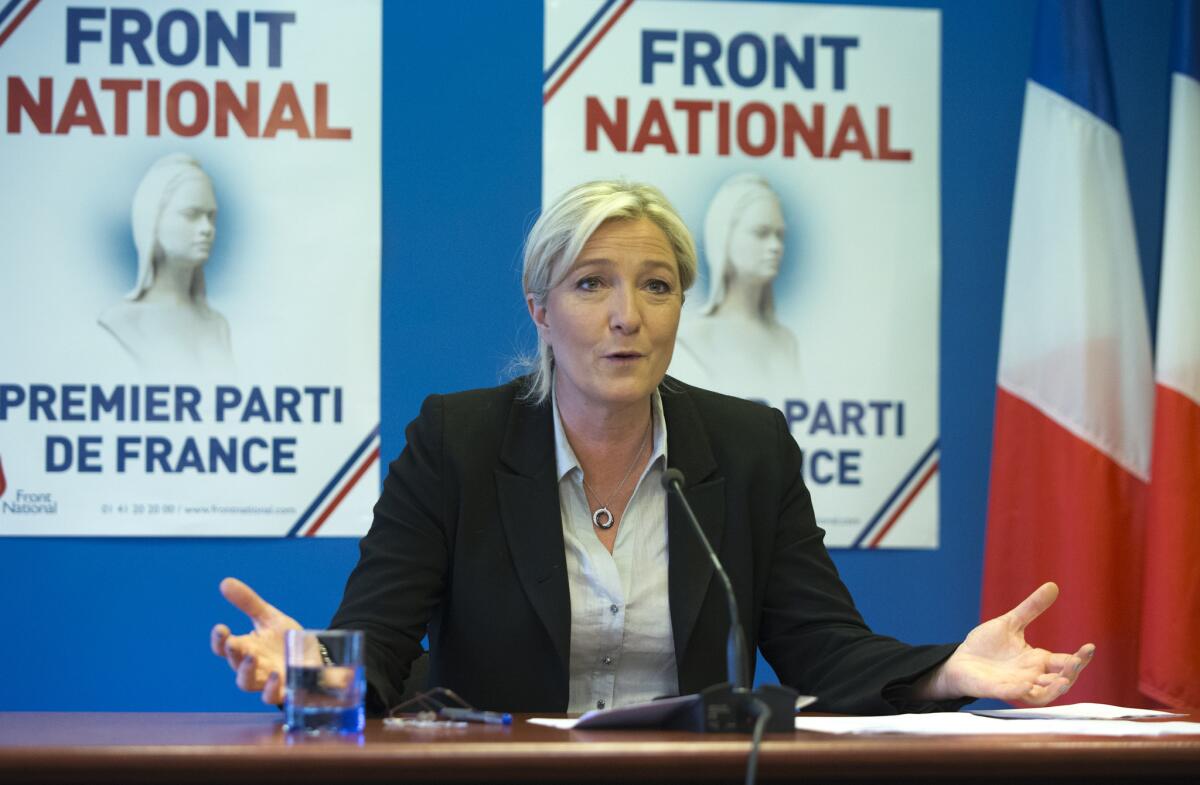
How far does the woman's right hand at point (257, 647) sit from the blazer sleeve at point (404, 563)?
0.70 feet

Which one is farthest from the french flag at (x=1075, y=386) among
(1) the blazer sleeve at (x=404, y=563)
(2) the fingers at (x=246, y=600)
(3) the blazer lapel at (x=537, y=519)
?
(2) the fingers at (x=246, y=600)

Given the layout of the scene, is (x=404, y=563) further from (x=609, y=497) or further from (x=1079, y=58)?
(x=1079, y=58)

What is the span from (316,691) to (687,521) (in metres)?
0.90

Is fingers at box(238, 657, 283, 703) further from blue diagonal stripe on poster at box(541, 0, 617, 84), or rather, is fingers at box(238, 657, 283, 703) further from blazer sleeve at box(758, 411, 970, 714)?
blue diagonal stripe on poster at box(541, 0, 617, 84)

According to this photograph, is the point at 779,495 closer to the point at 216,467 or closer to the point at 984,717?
the point at 984,717

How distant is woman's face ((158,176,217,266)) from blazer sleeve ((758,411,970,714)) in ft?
5.57

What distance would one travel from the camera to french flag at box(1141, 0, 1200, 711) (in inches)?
127

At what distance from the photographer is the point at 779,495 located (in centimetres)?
236

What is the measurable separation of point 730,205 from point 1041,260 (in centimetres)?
80

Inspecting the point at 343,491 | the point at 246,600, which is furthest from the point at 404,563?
the point at 343,491

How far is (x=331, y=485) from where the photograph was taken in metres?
3.44

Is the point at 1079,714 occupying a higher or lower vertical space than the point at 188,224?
lower

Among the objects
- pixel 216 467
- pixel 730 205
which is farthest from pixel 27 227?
pixel 730 205

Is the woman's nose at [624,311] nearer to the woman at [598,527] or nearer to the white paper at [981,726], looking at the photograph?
the woman at [598,527]
